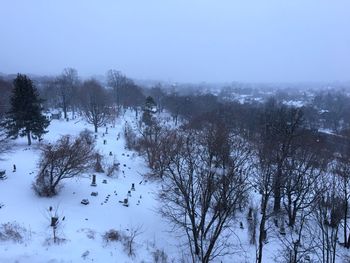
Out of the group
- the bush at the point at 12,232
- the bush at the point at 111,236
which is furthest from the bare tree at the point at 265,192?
the bush at the point at 12,232

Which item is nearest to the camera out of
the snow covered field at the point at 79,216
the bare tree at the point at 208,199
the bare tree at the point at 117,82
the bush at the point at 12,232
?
the bare tree at the point at 208,199

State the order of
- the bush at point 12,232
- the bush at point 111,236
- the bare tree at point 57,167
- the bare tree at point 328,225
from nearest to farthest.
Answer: the bare tree at point 328,225 → the bush at point 12,232 → the bush at point 111,236 → the bare tree at point 57,167

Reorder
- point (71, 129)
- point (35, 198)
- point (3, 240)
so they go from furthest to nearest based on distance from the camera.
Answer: point (71, 129), point (35, 198), point (3, 240)

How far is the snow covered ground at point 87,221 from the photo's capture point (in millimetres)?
14328

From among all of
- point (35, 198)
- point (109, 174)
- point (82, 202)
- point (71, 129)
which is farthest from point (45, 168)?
point (71, 129)

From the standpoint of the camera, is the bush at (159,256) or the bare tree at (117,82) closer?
the bush at (159,256)

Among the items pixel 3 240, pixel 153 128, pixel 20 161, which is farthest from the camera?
pixel 153 128

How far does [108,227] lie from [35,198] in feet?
18.1

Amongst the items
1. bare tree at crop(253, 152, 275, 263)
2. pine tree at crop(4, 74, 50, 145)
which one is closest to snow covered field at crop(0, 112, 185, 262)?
bare tree at crop(253, 152, 275, 263)

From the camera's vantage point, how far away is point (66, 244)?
48.5ft

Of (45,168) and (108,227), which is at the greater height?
(45,168)

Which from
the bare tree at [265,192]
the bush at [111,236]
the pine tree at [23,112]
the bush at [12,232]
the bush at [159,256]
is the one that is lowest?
the bush at [159,256]

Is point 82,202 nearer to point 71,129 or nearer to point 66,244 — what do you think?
point 66,244

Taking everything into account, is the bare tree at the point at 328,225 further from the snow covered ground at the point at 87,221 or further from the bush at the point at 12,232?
the bush at the point at 12,232
